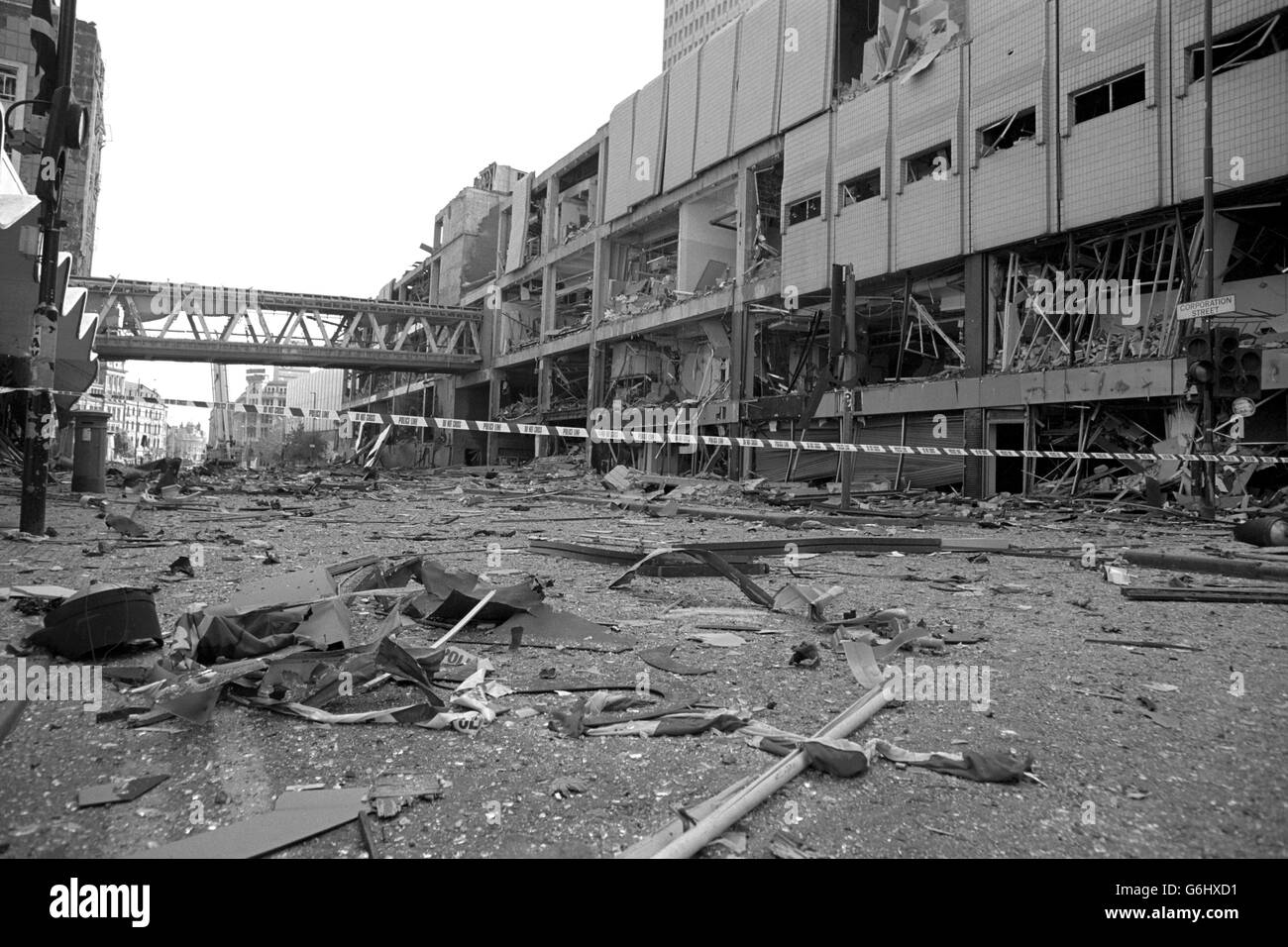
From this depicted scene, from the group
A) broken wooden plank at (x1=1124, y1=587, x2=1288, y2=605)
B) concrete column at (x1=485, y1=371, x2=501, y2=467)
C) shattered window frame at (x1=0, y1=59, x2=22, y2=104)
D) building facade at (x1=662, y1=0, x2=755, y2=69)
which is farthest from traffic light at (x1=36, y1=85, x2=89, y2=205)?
building facade at (x1=662, y1=0, x2=755, y2=69)

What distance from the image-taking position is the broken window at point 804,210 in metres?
25.2

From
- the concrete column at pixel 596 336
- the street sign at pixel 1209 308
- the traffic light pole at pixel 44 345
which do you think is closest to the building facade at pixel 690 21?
the concrete column at pixel 596 336

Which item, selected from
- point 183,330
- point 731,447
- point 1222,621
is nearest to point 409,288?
point 183,330

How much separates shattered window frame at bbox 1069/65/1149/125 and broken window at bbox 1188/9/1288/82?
98cm

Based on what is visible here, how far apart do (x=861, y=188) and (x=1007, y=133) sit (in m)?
4.92

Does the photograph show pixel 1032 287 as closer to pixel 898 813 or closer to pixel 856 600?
pixel 856 600

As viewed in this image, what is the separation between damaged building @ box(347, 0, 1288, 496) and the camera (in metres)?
15.8

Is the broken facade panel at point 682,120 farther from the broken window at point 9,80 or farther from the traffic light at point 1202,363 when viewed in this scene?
the broken window at point 9,80

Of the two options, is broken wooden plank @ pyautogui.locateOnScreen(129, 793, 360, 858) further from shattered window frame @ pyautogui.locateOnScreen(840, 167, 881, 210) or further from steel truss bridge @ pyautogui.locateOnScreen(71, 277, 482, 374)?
steel truss bridge @ pyautogui.locateOnScreen(71, 277, 482, 374)

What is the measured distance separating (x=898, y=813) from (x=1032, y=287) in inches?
806

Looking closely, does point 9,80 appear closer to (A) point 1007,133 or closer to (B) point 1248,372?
(A) point 1007,133

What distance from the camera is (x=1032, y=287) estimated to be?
19.5 meters

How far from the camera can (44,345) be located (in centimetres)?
741

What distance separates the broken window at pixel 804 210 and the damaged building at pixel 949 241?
8cm
